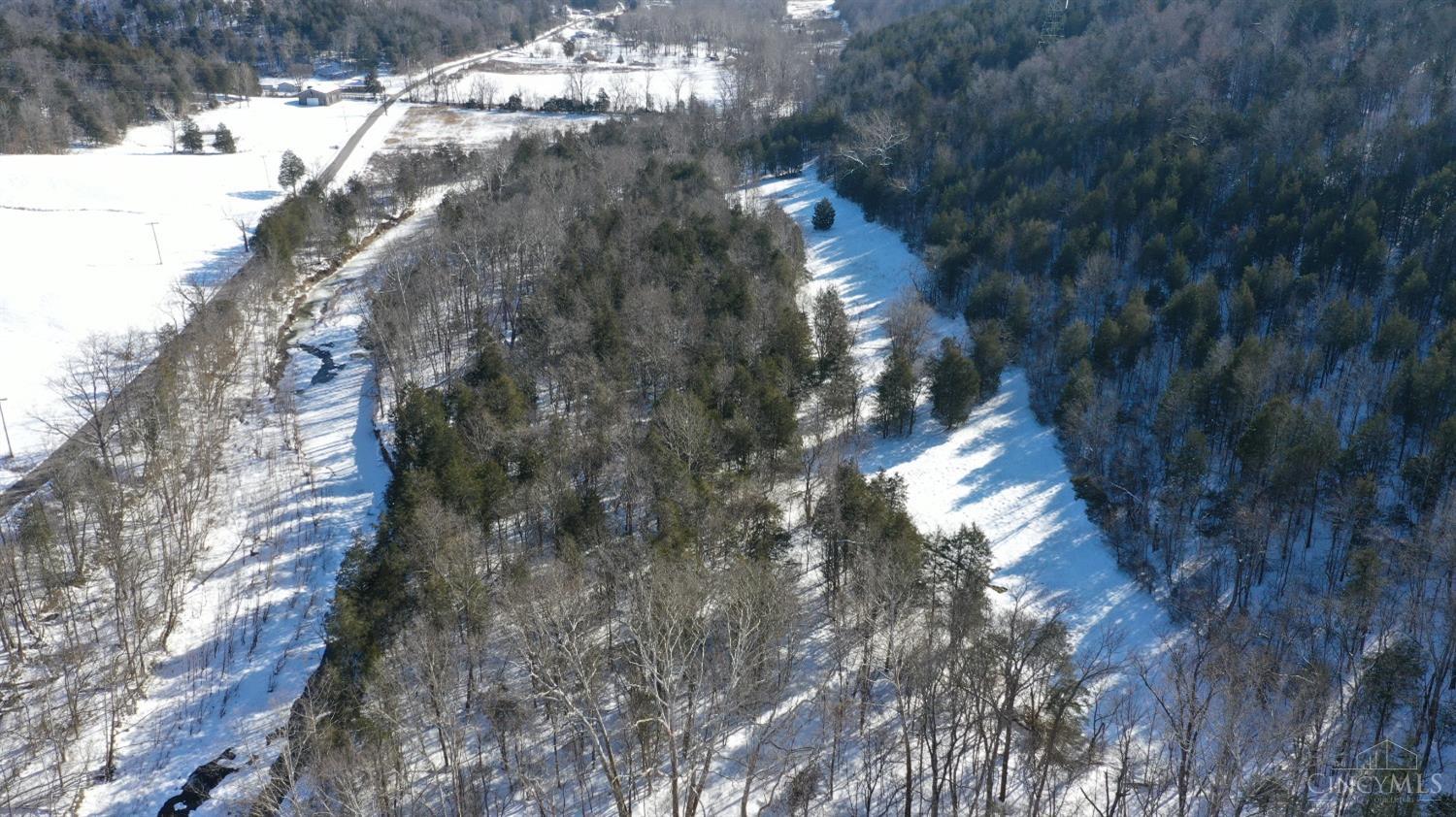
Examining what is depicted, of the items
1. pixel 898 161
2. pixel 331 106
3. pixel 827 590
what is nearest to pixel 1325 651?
pixel 827 590

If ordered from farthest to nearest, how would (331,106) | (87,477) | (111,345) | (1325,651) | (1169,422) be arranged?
(331,106) < (111,345) < (1169,422) < (87,477) < (1325,651)

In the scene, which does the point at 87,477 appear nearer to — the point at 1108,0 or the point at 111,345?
the point at 111,345

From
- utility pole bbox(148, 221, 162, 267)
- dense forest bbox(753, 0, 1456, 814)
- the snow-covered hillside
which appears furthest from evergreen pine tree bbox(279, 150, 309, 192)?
dense forest bbox(753, 0, 1456, 814)

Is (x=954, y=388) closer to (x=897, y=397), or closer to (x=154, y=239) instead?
(x=897, y=397)

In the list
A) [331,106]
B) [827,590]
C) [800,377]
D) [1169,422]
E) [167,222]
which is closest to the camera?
[827,590]

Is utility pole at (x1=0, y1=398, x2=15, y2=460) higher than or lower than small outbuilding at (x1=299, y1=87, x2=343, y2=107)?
lower

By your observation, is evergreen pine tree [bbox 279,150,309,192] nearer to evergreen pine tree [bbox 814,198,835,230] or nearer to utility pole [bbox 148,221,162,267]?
utility pole [bbox 148,221,162,267]
